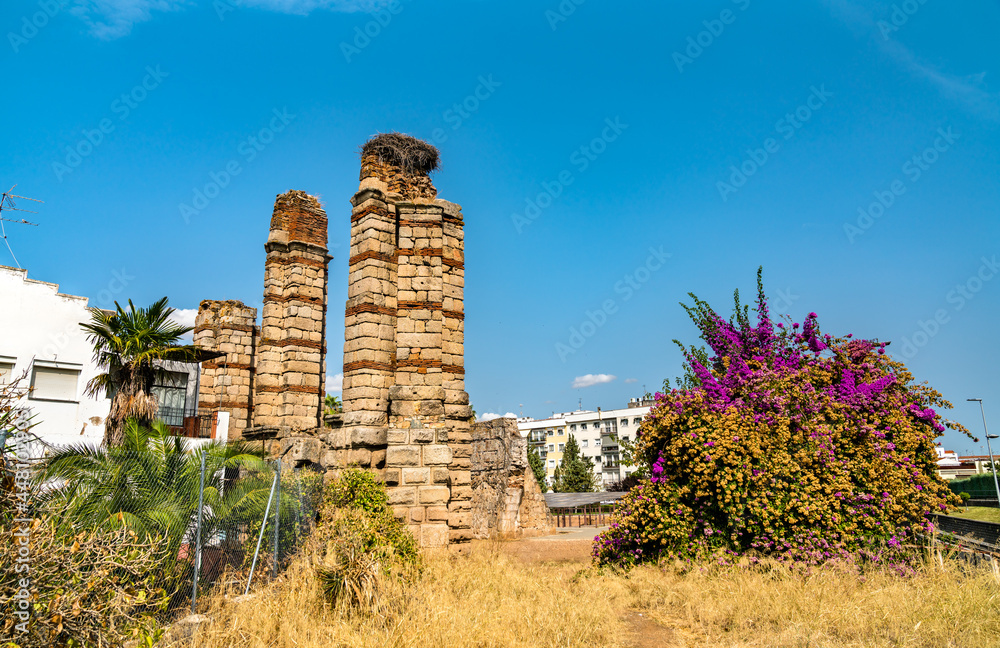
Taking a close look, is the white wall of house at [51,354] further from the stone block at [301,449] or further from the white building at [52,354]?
the stone block at [301,449]

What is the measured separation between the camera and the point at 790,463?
849cm

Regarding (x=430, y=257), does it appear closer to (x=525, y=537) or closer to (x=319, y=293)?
(x=319, y=293)

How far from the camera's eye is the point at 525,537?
19219mm

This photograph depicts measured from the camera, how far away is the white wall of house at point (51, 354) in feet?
49.9

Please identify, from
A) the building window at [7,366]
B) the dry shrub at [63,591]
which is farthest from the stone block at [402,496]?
the building window at [7,366]

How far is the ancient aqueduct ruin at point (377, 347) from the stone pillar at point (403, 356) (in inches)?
0.8

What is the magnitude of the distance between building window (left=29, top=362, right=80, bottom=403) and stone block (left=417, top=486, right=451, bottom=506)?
1120cm

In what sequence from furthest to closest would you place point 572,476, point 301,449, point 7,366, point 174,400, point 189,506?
point 572,476
point 174,400
point 7,366
point 301,449
point 189,506

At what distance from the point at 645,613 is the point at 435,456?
150 inches

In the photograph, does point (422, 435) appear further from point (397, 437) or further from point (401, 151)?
point (401, 151)

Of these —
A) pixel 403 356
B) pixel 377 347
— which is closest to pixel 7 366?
pixel 377 347

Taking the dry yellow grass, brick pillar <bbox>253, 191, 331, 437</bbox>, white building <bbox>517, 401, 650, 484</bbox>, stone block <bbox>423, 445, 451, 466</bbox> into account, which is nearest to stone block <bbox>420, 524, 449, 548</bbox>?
stone block <bbox>423, 445, 451, 466</bbox>

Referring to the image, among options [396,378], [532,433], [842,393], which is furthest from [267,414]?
[532,433]

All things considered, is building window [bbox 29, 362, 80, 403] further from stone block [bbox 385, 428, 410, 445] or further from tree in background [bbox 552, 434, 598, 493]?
tree in background [bbox 552, 434, 598, 493]
